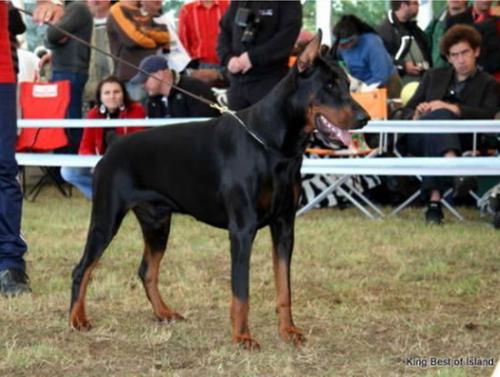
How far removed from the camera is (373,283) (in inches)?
213

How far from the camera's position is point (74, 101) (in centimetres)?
1009

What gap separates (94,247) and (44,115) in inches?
227

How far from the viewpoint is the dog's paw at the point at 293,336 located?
4074 millimetres

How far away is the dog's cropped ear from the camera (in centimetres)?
383

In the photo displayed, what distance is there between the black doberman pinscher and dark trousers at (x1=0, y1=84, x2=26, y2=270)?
0.82m

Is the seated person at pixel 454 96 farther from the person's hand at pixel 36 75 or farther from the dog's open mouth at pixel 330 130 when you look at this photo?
the person's hand at pixel 36 75

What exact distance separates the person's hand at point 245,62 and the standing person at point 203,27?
92.0 inches

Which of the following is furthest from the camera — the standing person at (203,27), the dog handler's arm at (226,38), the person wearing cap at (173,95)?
the standing person at (203,27)

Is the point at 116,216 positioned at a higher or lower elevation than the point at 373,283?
higher

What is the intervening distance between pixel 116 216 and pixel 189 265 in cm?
→ 160

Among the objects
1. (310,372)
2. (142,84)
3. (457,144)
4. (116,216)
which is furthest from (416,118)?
(310,372)

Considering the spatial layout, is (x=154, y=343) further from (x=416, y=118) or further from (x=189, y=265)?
(x=416, y=118)

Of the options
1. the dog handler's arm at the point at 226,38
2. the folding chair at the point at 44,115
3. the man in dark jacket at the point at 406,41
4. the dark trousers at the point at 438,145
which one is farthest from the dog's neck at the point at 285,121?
the folding chair at the point at 44,115

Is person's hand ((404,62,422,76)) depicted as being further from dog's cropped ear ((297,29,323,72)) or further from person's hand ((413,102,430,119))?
dog's cropped ear ((297,29,323,72))
